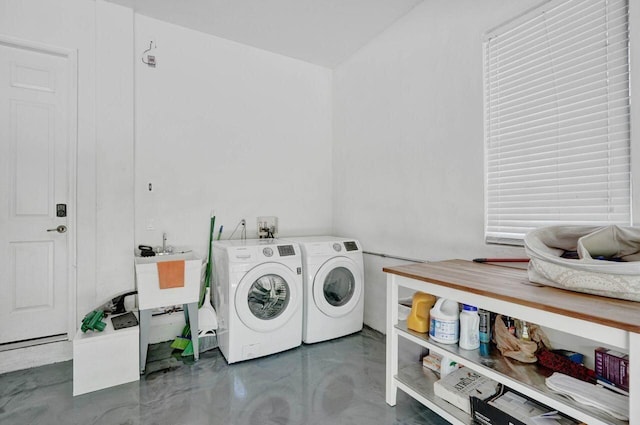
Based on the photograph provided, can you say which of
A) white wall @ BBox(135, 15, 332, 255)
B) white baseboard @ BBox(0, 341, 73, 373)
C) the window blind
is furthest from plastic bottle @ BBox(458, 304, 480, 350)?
white baseboard @ BBox(0, 341, 73, 373)

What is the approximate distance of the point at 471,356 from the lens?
1.54 metres

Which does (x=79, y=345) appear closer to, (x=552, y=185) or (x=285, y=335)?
(x=285, y=335)

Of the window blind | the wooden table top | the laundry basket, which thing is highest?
the window blind

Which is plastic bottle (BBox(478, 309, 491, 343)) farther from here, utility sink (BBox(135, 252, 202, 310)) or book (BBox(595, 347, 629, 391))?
utility sink (BBox(135, 252, 202, 310))

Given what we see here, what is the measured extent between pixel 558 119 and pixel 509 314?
116 cm

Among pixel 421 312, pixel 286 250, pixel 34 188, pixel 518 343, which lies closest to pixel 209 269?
pixel 286 250

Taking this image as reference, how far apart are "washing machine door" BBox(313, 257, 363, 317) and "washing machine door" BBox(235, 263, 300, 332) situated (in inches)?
8.2

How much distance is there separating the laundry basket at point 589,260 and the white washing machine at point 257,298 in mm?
1699

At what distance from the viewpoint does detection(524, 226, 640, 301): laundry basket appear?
3.75 ft

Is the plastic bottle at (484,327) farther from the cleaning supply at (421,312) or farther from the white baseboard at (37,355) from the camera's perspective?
the white baseboard at (37,355)

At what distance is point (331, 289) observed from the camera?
2.86 m

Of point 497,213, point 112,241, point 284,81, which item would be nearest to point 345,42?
point 284,81

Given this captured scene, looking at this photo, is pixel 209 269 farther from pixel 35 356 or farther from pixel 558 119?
pixel 558 119

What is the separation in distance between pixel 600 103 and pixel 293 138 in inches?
104
